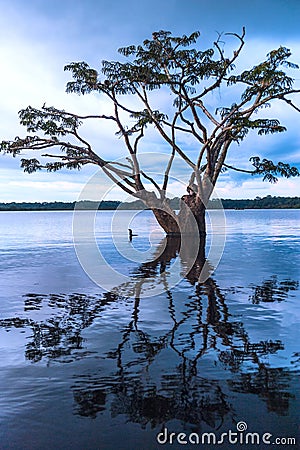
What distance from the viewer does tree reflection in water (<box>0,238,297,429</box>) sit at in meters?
5.46

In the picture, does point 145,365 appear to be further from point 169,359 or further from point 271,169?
point 271,169

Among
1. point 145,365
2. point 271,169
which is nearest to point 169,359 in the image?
point 145,365

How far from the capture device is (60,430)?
195 inches

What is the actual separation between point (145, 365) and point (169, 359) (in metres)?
0.46

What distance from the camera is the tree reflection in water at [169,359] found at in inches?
215

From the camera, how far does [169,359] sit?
7121 millimetres

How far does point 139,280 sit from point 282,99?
16994 millimetres

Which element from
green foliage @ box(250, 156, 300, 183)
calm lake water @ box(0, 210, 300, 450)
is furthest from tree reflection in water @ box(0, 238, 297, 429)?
green foliage @ box(250, 156, 300, 183)

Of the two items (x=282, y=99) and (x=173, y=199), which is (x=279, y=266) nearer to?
(x=282, y=99)

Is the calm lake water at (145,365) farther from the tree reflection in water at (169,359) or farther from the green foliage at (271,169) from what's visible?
the green foliage at (271,169)

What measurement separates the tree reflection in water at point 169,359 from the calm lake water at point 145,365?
0.02m

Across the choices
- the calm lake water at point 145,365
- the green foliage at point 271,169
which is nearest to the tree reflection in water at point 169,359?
the calm lake water at point 145,365

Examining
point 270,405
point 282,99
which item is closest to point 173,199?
point 282,99

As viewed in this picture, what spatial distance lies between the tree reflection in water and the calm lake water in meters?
0.02
